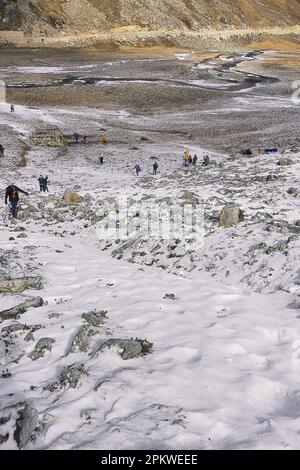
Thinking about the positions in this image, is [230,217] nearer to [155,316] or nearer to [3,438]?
[155,316]

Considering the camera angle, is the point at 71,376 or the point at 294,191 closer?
the point at 71,376

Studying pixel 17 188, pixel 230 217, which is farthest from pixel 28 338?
pixel 17 188

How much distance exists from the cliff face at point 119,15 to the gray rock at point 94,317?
105991 millimetres

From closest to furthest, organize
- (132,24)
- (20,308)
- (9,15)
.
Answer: (20,308), (9,15), (132,24)

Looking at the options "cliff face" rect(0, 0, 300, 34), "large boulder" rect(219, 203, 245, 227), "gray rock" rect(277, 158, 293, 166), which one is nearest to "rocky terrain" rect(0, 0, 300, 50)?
"cliff face" rect(0, 0, 300, 34)

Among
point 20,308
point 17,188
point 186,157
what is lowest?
point 20,308

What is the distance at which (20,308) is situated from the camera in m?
9.16

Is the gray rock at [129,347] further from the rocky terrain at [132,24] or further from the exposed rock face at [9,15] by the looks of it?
the exposed rock face at [9,15]

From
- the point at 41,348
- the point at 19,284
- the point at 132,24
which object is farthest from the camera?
the point at 132,24

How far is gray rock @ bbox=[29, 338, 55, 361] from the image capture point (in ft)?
24.7

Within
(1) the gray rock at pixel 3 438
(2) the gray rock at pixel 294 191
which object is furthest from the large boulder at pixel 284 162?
(1) the gray rock at pixel 3 438

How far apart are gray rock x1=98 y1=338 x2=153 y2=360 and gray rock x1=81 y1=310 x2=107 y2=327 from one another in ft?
3.07

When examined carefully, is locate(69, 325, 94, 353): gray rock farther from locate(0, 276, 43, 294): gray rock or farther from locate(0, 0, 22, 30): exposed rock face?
locate(0, 0, 22, 30): exposed rock face

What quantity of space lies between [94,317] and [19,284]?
8.46ft
